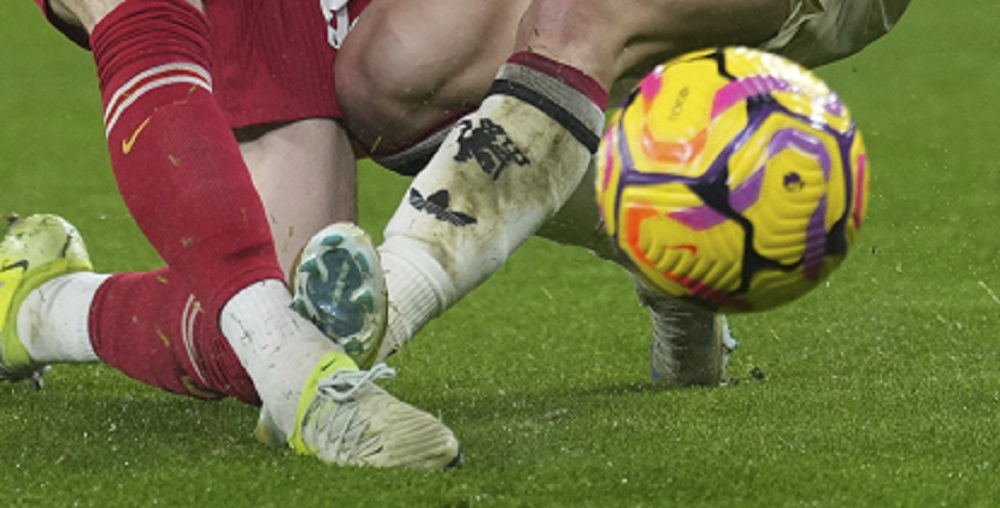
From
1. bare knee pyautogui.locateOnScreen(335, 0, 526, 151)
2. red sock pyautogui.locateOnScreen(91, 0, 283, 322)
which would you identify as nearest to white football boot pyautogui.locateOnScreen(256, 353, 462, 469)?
red sock pyautogui.locateOnScreen(91, 0, 283, 322)

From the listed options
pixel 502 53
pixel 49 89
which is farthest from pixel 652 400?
pixel 49 89

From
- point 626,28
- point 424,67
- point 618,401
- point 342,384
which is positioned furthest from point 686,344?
point 342,384

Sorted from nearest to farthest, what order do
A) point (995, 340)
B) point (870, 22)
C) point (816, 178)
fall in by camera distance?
point (816, 178) < point (870, 22) < point (995, 340)

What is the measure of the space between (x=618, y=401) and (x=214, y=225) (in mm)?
858

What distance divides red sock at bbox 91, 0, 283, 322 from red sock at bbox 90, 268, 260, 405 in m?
0.17

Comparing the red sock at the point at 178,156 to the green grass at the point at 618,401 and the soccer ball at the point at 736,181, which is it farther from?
the soccer ball at the point at 736,181

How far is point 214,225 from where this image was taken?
186cm

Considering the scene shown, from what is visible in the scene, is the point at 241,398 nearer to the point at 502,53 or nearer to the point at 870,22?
the point at 502,53

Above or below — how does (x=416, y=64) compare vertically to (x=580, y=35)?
below

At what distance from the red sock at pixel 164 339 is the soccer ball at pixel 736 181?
61cm

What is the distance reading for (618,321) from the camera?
3.67 metres

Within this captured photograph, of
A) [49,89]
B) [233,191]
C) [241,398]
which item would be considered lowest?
[49,89]

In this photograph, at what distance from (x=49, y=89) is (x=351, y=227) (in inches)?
218

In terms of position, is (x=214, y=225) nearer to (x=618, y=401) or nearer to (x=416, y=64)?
(x=416, y=64)
